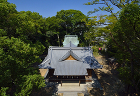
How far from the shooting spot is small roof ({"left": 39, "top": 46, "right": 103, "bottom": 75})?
488 inches

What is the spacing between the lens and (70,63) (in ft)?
43.4

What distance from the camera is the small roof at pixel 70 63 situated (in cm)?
1239

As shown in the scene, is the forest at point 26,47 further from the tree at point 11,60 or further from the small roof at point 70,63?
the small roof at point 70,63

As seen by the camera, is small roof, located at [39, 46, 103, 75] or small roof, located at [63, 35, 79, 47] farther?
small roof, located at [63, 35, 79, 47]

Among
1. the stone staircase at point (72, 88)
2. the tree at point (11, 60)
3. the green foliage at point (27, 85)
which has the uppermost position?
the tree at point (11, 60)

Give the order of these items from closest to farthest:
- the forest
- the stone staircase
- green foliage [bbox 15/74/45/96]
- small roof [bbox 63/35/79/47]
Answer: the forest
green foliage [bbox 15/74/45/96]
the stone staircase
small roof [bbox 63/35/79/47]

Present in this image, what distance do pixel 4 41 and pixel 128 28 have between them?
980cm

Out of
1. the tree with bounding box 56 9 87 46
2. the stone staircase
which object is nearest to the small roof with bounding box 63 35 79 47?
the tree with bounding box 56 9 87 46

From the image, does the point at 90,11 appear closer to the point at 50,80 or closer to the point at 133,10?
the point at 133,10

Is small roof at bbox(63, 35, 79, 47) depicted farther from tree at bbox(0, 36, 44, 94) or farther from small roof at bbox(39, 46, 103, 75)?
tree at bbox(0, 36, 44, 94)

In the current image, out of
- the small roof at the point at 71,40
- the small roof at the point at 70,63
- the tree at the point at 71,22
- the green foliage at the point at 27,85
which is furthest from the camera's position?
the tree at the point at 71,22

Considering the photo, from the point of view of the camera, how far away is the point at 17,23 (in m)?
8.41

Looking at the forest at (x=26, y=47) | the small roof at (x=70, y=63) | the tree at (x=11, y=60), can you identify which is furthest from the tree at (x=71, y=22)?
the tree at (x=11, y=60)

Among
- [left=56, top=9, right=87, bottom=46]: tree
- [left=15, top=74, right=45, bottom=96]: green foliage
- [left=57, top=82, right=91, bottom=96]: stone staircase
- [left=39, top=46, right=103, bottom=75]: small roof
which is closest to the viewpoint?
[left=15, top=74, right=45, bottom=96]: green foliage
